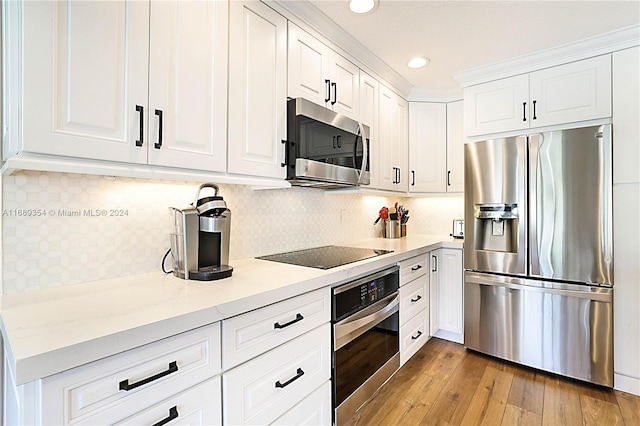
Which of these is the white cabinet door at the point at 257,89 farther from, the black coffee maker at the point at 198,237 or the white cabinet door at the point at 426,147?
the white cabinet door at the point at 426,147

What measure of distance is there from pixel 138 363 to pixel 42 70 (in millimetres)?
932

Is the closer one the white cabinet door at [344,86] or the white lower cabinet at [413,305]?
the white cabinet door at [344,86]

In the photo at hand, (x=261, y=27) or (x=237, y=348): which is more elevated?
(x=261, y=27)

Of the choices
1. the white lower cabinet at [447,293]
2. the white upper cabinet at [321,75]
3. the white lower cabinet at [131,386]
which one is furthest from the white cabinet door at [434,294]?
the white lower cabinet at [131,386]

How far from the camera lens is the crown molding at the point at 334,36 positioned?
5.90 ft

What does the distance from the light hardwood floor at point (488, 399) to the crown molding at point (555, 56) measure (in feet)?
7.67

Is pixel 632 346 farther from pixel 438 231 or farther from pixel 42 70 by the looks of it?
pixel 42 70

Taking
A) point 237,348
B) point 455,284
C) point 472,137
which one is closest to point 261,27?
Result: point 237,348

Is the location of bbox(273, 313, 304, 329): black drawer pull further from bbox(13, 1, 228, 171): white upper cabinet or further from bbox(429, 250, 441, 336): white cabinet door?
bbox(429, 250, 441, 336): white cabinet door

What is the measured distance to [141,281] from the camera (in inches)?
52.4

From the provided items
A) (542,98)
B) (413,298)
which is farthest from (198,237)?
(542,98)

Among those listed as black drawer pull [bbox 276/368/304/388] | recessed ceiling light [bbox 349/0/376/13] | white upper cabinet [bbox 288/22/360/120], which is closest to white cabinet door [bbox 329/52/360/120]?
white upper cabinet [bbox 288/22/360/120]

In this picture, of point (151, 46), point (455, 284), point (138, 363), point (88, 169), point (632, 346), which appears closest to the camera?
point (138, 363)

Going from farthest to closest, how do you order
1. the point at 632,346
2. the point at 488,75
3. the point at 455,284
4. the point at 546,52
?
the point at 455,284, the point at 488,75, the point at 546,52, the point at 632,346
